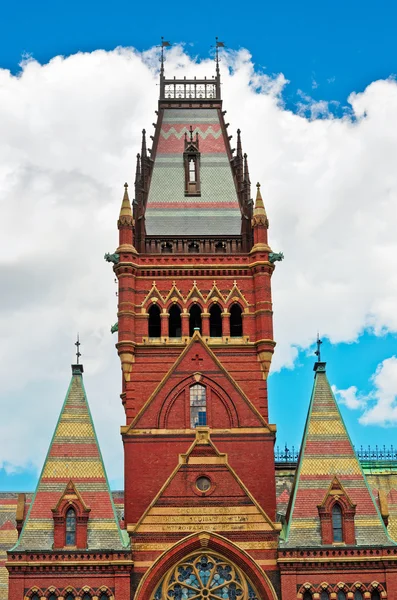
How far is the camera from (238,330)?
72625mm

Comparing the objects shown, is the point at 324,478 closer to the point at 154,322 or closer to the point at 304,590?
the point at 304,590

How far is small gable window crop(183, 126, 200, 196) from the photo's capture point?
7644 centimetres

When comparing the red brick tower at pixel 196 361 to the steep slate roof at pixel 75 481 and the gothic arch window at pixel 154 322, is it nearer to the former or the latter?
the gothic arch window at pixel 154 322

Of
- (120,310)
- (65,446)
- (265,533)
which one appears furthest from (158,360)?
(265,533)

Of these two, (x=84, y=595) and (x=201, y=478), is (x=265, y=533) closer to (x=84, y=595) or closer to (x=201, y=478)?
(x=201, y=478)

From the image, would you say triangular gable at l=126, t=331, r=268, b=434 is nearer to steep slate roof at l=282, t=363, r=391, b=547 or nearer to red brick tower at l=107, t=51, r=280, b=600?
red brick tower at l=107, t=51, r=280, b=600

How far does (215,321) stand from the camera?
2881 inches

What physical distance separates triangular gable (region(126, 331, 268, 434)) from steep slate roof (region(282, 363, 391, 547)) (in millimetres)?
3151

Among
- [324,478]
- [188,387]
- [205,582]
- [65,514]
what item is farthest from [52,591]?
[324,478]

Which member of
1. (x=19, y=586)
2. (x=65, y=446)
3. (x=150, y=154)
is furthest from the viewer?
(x=150, y=154)

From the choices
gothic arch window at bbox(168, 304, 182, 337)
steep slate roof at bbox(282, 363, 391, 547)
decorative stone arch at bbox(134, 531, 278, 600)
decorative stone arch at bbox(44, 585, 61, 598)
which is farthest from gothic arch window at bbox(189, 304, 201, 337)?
decorative stone arch at bbox(44, 585, 61, 598)

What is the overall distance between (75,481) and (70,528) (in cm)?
260

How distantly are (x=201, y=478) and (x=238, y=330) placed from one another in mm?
11108

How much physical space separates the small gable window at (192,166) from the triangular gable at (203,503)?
17.9 m
